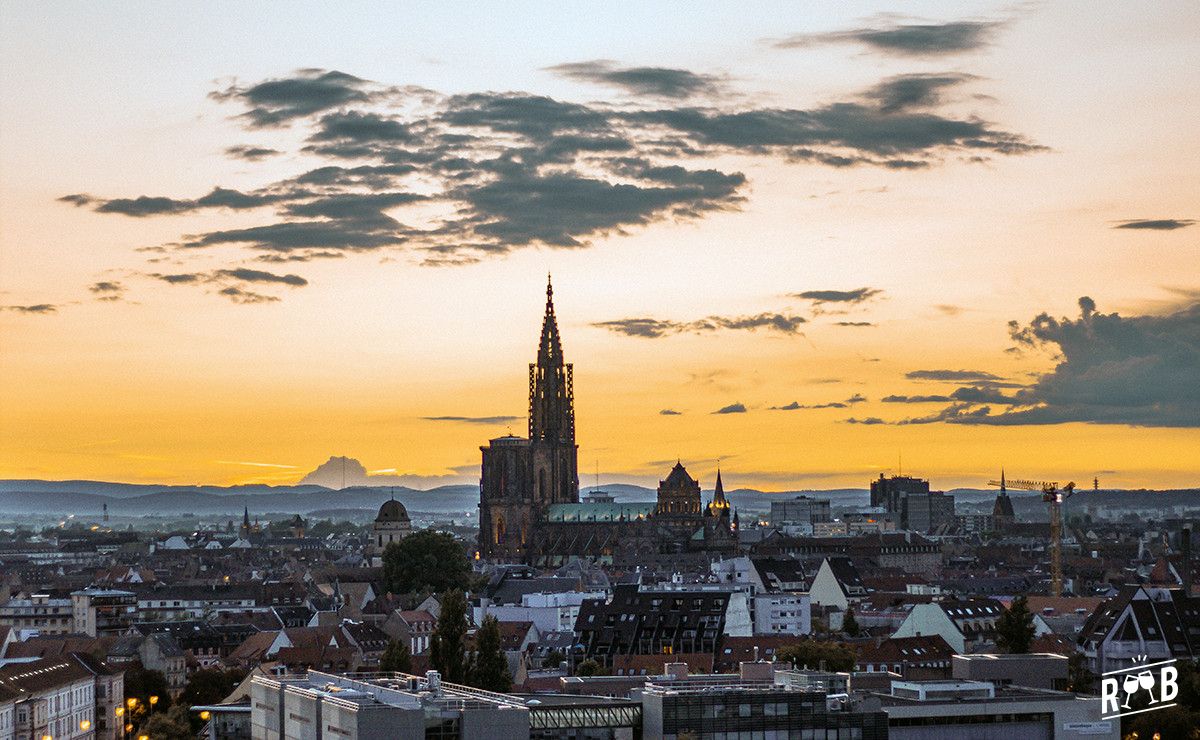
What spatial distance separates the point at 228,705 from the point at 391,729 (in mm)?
44051

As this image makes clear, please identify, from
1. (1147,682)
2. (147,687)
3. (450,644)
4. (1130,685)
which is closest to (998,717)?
(1130,685)

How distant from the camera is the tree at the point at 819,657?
12862 centimetres

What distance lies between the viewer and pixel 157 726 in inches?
4382

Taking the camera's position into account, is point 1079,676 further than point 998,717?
Yes

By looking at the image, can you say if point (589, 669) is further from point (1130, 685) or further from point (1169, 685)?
point (1169, 685)

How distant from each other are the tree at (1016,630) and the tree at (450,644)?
33.6 m

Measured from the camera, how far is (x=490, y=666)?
113 metres

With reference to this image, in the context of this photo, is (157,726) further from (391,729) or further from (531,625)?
(531,625)

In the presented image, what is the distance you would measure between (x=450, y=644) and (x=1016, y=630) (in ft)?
116

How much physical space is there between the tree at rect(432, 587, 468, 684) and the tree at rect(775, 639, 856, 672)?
70.0ft

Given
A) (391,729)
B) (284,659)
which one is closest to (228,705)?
(284,659)

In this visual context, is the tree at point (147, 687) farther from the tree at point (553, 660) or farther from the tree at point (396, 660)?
the tree at point (553, 660)

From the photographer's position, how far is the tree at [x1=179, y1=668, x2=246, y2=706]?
433ft

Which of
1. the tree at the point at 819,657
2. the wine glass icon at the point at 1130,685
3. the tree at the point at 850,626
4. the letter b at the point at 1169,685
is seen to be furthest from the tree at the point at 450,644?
the tree at the point at 850,626
